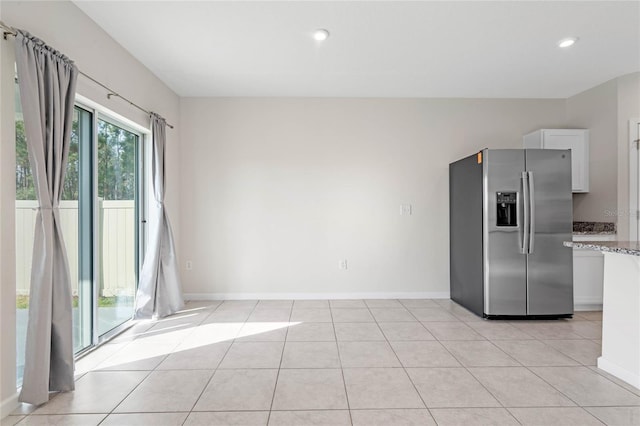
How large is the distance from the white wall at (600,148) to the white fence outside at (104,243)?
5.49 metres

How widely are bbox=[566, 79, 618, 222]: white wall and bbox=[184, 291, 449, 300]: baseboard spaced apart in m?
2.09

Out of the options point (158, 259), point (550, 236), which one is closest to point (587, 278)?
point (550, 236)

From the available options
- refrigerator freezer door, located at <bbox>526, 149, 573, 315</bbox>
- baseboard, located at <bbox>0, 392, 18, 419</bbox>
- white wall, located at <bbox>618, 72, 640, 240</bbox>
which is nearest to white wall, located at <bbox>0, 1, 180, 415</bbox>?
baseboard, located at <bbox>0, 392, 18, 419</bbox>

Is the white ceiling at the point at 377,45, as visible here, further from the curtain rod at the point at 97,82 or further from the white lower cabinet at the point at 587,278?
the white lower cabinet at the point at 587,278

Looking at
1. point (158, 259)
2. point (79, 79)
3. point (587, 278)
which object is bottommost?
point (587, 278)

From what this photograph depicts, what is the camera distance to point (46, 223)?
2.02 metres

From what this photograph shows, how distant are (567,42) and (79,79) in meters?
4.12

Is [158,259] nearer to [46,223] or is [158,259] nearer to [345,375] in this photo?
[46,223]

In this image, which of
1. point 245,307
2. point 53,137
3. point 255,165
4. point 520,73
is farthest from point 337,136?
point 53,137

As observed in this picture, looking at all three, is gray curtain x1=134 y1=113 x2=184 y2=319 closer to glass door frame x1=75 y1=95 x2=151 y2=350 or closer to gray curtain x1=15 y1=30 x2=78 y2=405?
glass door frame x1=75 y1=95 x2=151 y2=350

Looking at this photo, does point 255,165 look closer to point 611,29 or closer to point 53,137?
point 53,137

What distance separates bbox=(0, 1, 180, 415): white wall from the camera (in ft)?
6.13

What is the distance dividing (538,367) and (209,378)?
244 cm

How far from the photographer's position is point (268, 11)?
251cm
